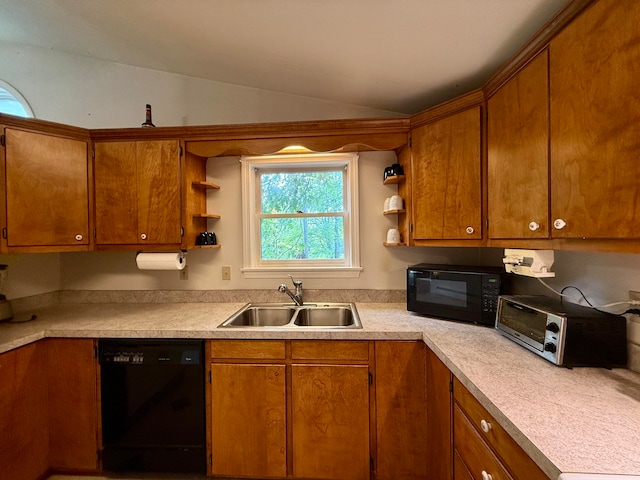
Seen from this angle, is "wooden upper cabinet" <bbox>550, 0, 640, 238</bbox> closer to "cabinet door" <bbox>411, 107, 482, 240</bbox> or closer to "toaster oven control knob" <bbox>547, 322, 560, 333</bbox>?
"toaster oven control knob" <bbox>547, 322, 560, 333</bbox>

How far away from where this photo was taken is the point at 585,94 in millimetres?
909

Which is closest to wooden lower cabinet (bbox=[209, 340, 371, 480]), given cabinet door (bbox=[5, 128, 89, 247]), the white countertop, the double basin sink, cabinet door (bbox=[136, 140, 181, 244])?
the white countertop

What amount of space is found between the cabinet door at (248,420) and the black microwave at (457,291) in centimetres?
96

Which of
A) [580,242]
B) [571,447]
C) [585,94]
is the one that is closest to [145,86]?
[585,94]

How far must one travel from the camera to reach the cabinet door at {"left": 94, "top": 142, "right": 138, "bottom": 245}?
1871 millimetres

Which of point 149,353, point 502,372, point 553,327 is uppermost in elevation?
point 553,327

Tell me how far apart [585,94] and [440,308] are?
120 centimetres

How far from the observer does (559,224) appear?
1.01 meters

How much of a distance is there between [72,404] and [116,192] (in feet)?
4.30

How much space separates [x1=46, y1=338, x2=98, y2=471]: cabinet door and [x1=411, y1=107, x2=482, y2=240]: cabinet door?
6.96 ft

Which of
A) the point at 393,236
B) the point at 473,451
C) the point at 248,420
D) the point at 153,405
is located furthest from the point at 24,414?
the point at 393,236

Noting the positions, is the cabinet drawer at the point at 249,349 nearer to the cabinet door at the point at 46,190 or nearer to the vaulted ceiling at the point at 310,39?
the cabinet door at the point at 46,190

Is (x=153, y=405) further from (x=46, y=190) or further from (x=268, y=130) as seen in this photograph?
(x=268, y=130)

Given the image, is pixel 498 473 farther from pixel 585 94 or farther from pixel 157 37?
pixel 157 37
